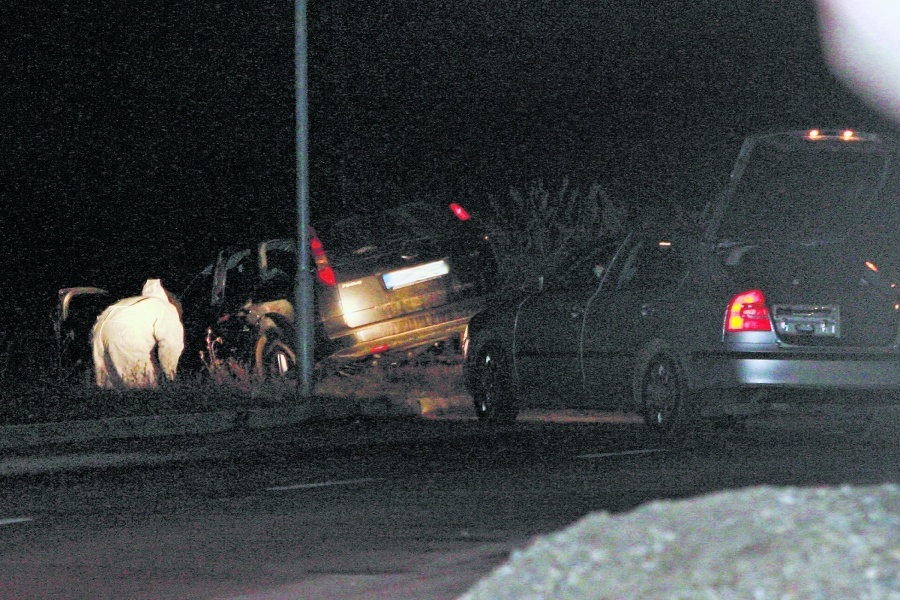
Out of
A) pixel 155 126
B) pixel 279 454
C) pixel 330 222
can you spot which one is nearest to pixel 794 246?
pixel 279 454

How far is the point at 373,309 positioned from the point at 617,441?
4511 mm

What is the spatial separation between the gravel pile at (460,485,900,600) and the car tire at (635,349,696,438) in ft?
22.9

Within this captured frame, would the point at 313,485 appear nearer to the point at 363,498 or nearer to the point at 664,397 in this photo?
the point at 363,498

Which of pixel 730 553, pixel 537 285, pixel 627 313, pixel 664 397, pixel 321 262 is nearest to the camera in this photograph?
pixel 730 553

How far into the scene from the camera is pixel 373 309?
16.2m

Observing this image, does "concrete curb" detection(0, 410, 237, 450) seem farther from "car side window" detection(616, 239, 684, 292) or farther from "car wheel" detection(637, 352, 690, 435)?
"car wheel" detection(637, 352, 690, 435)

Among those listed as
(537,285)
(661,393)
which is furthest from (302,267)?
(661,393)

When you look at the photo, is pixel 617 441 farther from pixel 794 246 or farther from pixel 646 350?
pixel 794 246

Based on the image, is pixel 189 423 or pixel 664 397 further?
pixel 189 423

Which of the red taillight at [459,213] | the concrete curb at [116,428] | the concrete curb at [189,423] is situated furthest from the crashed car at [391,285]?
the concrete curb at [116,428]

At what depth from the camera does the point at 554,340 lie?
13383 millimetres

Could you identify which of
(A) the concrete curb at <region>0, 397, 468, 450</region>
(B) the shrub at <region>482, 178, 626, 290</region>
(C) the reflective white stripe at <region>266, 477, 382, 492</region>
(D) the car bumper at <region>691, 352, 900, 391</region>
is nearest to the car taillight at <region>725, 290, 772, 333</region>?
(D) the car bumper at <region>691, 352, 900, 391</region>

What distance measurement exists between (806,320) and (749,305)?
1.25 ft

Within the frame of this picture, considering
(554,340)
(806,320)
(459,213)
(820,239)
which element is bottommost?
(554,340)
